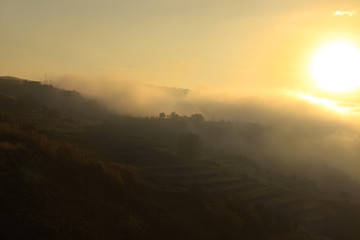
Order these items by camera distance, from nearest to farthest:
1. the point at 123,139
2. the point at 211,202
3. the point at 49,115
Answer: the point at 211,202
the point at 123,139
the point at 49,115

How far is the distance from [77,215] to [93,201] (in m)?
3.66

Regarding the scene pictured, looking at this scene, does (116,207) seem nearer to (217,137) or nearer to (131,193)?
(131,193)

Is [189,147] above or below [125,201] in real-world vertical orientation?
below

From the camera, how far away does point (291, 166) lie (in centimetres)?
16338

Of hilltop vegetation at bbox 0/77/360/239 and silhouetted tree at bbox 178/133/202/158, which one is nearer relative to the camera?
hilltop vegetation at bbox 0/77/360/239

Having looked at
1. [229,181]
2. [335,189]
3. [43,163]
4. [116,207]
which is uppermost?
[43,163]

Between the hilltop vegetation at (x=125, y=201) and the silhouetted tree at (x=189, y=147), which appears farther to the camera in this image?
the silhouetted tree at (x=189, y=147)

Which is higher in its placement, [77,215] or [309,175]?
[77,215]

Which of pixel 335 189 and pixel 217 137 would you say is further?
pixel 217 137

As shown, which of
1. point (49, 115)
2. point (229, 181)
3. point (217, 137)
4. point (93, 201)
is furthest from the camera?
point (217, 137)

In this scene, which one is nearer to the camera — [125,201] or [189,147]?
[125,201]

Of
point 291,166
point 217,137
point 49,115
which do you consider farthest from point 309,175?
point 49,115

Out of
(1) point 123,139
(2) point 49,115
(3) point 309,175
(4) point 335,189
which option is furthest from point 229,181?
(3) point 309,175

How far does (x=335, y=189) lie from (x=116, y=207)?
405 feet
